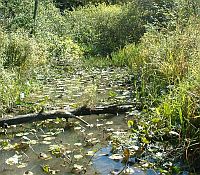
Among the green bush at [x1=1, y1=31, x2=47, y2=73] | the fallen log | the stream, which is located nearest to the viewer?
the stream

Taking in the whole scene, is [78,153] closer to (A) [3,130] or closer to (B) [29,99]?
(A) [3,130]

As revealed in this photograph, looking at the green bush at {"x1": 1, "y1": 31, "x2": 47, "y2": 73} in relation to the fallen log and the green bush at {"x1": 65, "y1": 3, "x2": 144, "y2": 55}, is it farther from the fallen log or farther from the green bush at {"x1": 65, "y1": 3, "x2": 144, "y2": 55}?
the green bush at {"x1": 65, "y1": 3, "x2": 144, "y2": 55}

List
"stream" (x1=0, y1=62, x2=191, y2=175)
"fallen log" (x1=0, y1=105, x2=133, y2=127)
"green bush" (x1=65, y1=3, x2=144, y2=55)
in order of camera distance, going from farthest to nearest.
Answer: "green bush" (x1=65, y1=3, x2=144, y2=55)
"fallen log" (x1=0, y1=105, x2=133, y2=127)
"stream" (x1=0, y1=62, x2=191, y2=175)

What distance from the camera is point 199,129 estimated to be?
4660mm

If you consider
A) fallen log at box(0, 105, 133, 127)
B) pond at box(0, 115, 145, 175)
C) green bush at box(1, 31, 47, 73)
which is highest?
green bush at box(1, 31, 47, 73)

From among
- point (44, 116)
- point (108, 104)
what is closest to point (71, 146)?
point (44, 116)

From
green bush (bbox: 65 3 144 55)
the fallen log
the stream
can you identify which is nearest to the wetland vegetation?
the stream

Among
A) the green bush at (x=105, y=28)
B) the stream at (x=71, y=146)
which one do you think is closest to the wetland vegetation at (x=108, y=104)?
the stream at (x=71, y=146)

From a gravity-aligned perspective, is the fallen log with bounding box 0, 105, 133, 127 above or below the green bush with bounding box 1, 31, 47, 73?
below

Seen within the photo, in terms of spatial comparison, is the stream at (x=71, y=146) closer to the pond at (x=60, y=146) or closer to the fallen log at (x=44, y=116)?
the pond at (x=60, y=146)

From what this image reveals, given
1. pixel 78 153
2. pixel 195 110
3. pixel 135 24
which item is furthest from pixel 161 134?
pixel 135 24

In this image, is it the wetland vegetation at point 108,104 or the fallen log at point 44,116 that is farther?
the fallen log at point 44,116

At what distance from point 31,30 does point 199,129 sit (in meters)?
10.8

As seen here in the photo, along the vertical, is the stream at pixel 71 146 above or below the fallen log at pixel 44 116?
below
